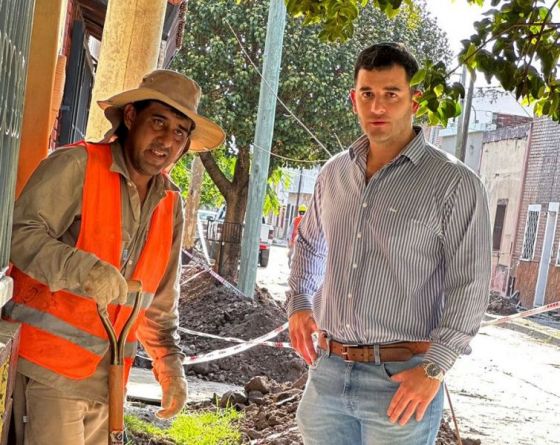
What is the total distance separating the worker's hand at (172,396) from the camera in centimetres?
409

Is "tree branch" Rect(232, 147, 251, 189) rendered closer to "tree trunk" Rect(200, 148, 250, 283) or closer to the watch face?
"tree trunk" Rect(200, 148, 250, 283)

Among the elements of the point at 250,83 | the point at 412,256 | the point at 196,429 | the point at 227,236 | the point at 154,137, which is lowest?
the point at 196,429

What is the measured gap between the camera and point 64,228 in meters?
3.54

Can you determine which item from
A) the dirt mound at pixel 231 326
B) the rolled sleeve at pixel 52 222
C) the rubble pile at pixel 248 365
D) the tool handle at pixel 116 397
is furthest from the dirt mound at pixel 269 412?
the rolled sleeve at pixel 52 222

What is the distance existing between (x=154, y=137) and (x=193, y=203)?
26.9 m

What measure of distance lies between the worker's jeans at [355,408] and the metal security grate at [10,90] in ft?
4.72

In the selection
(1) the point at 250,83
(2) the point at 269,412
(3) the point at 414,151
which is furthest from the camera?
(1) the point at 250,83

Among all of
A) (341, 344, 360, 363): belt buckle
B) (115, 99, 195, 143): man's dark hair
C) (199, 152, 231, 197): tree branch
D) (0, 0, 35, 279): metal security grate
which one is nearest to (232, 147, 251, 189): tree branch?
(199, 152, 231, 197): tree branch

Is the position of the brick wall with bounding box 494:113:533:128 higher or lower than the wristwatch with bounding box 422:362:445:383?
higher

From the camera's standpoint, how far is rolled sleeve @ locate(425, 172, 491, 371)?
3576mm

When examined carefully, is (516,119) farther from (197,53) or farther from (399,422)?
(399,422)

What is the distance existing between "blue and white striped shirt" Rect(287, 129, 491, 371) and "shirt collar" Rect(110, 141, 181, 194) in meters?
0.71

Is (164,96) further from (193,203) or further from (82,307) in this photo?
(193,203)

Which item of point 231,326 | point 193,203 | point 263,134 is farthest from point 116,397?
point 193,203
